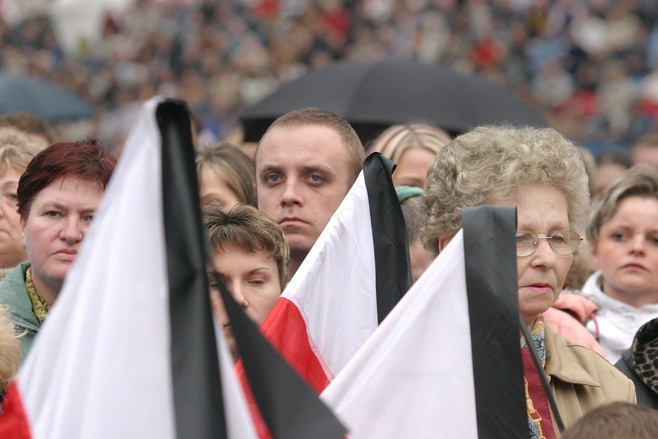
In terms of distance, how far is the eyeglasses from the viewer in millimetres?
3848

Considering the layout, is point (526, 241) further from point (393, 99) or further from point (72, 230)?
point (393, 99)

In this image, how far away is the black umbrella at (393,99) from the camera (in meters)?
8.14

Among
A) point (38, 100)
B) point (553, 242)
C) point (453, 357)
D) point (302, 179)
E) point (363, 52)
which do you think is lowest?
point (453, 357)

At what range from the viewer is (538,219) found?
12.7ft

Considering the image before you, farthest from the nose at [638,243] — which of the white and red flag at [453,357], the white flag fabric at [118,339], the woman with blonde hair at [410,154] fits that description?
the white flag fabric at [118,339]

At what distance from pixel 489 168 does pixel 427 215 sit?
27cm

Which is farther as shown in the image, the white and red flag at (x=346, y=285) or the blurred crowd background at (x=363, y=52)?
the blurred crowd background at (x=363, y=52)

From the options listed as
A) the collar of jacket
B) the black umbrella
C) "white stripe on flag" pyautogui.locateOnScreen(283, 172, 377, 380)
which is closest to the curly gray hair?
"white stripe on flag" pyautogui.locateOnScreen(283, 172, 377, 380)

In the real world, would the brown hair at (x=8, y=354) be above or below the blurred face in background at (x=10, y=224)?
below

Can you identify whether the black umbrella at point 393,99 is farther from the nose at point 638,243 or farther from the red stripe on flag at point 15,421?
the red stripe on flag at point 15,421

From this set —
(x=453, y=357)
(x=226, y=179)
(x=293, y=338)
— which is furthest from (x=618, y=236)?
(x=453, y=357)

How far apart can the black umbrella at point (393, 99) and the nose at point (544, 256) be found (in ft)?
13.7

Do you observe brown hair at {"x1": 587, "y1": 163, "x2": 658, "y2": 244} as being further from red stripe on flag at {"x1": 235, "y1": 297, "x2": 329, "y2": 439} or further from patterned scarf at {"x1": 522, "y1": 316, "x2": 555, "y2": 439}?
red stripe on flag at {"x1": 235, "y1": 297, "x2": 329, "y2": 439}

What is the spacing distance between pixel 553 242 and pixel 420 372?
0.77 meters
